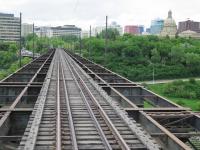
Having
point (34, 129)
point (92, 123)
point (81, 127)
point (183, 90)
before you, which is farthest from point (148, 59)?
point (34, 129)

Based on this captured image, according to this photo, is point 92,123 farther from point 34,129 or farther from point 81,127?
point 34,129

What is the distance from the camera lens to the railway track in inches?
449

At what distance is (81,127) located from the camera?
531 inches

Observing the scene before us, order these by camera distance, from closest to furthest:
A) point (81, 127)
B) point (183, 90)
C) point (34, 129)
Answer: point (34, 129) < point (81, 127) < point (183, 90)

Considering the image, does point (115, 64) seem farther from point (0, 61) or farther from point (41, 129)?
point (41, 129)

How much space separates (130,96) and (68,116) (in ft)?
24.1

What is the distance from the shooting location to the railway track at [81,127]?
11398mm

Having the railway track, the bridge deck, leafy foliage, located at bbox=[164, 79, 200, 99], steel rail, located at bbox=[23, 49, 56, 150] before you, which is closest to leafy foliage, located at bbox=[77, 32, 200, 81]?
leafy foliage, located at bbox=[164, 79, 200, 99]

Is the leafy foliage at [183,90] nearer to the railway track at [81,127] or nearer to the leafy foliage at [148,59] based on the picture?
the leafy foliage at [148,59]

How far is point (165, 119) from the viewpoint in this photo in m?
15.2

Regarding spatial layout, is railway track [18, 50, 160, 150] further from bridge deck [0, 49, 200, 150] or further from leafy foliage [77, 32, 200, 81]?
leafy foliage [77, 32, 200, 81]

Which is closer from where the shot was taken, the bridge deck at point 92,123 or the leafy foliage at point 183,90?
the bridge deck at point 92,123

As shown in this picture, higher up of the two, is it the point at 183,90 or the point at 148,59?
the point at 148,59

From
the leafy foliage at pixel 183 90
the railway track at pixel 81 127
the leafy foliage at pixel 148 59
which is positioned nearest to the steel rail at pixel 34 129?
the railway track at pixel 81 127
